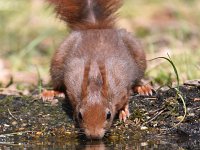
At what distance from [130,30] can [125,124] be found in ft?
17.9

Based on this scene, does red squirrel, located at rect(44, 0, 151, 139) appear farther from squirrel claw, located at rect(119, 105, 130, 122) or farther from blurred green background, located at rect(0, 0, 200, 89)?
blurred green background, located at rect(0, 0, 200, 89)

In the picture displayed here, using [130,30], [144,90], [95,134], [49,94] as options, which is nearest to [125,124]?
[95,134]

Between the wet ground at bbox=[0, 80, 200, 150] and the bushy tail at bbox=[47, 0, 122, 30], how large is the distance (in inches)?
34.8

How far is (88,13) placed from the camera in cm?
660

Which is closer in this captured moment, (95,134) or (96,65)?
(95,134)

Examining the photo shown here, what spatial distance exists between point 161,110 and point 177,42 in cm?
390

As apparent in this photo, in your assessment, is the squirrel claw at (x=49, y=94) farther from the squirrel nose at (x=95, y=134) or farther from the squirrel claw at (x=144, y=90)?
the squirrel nose at (x=95, y=134)

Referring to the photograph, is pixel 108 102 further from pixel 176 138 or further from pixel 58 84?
pixel 58 84

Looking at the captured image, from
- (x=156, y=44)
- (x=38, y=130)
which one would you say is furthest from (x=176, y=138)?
(x=156, y=44)

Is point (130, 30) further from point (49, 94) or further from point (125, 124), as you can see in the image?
point (125, 124)

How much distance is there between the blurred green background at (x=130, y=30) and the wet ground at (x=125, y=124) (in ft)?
3.59

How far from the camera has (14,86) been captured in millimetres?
7430

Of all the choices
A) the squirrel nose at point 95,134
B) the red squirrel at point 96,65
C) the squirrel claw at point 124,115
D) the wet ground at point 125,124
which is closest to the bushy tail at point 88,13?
the red squirrel at point 96,65

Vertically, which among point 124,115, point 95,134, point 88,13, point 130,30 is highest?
point 130,30
